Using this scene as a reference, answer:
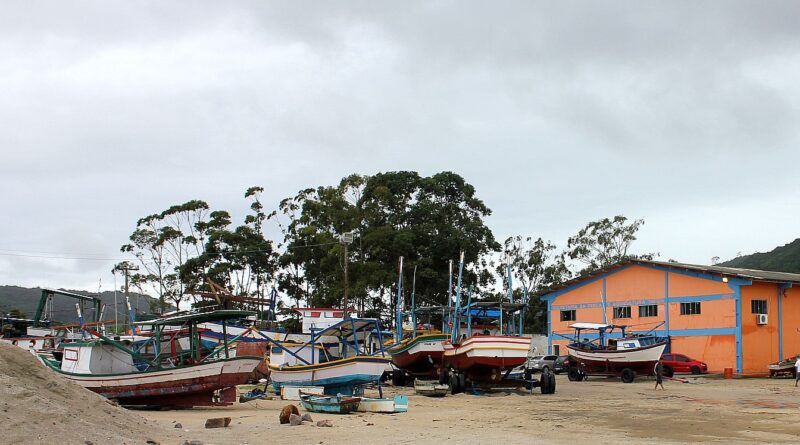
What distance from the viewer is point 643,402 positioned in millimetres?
24359

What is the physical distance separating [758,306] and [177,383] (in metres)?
31.4

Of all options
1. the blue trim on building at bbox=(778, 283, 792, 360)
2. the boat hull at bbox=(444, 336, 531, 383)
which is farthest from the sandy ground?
the blue trim on building at bbox=(778, 283, 792, 360)

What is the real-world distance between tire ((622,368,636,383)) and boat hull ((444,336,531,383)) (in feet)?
29.9

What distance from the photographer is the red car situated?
4053 centimetres

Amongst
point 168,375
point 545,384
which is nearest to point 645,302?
point 545,384

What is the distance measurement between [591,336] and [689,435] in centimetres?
3361

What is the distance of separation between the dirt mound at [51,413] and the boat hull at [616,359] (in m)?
25.5

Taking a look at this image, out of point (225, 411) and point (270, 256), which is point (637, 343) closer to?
point (225, 411)

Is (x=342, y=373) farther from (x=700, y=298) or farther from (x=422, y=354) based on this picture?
(x=700, y=298)

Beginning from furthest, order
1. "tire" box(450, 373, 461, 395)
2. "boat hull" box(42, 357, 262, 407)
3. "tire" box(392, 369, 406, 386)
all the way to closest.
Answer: "tire" box(392, 369, 406, 386) < "tire" box(450, 373, 461, 395) < "boat hull" box(42, 357, 262, 407)

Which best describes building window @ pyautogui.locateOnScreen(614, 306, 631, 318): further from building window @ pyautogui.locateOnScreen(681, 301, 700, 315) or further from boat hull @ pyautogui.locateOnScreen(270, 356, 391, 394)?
boat hull @ pyautogui.locateOnScreen(270, 356, 391, 394)

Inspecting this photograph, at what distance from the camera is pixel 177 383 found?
22.4 metres

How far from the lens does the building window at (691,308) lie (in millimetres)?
42125

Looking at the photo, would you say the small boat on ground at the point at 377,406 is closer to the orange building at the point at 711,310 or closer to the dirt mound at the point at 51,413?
the dirt mound at the point at 51,413
